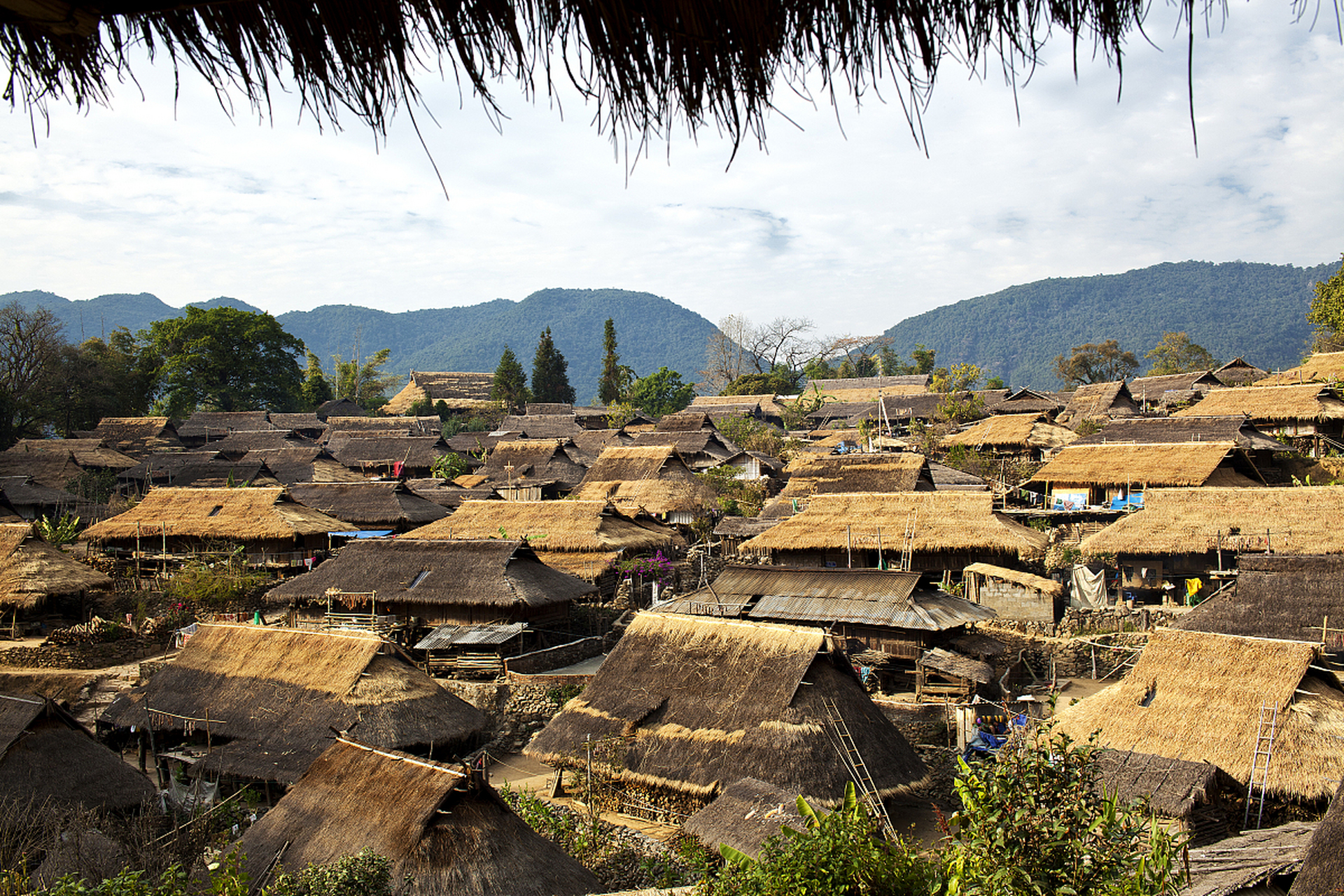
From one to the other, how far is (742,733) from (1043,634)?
11198 mm

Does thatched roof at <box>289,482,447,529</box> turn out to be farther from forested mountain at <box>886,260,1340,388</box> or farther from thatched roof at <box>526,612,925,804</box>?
forested mountain at <box>886,260,1340,388</box>

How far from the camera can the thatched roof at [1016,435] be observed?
36.0 meters

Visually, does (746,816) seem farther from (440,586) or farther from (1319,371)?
(1319,371)

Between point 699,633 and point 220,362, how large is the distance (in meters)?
57.2

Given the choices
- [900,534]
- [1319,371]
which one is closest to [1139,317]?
[1319,371]

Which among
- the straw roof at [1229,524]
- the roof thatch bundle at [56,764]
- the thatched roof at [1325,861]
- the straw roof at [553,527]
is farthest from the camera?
the straw roof at [553,527]

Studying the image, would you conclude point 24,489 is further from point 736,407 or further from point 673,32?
point 673,32

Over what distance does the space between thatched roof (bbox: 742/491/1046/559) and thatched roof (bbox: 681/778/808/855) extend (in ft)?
40.8

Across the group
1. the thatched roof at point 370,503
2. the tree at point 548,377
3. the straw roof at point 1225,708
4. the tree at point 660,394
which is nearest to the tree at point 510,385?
the tree at point 548,377

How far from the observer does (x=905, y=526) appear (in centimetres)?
2297

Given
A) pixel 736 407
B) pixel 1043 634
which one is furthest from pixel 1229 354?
pixel 1043 634

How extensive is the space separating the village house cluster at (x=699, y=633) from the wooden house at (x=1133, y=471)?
0.12 meters

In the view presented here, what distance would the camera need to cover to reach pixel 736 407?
177 ft

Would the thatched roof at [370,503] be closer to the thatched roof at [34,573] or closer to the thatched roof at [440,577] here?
the thatched roof at [34,573]
